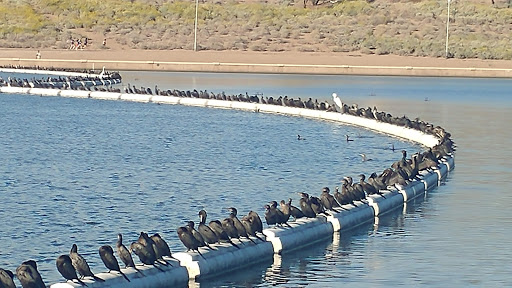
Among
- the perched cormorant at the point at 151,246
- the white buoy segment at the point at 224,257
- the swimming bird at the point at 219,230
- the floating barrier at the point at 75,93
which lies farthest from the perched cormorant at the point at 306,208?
the floating barrier at the point at 75,93

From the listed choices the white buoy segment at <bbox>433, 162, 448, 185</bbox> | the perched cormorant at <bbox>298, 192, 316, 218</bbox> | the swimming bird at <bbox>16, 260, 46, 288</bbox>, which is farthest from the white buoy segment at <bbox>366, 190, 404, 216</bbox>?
the swimming bird at <bbox>16, 260, 46, 288</bbox>

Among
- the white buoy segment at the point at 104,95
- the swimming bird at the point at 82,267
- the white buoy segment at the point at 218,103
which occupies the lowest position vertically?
the white buoy segment at the point at 104,95

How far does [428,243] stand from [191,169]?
1486 cm

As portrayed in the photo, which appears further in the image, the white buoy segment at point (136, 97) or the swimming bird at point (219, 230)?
the white buoy segment at point (136, 97)

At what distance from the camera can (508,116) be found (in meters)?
64.2

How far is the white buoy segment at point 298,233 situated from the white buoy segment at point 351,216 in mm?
277

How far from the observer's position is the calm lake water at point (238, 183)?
24.2 m

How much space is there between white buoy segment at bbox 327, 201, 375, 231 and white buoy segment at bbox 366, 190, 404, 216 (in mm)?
316

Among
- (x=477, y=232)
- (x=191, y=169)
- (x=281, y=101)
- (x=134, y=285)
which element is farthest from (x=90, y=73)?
(x=134, y=285)

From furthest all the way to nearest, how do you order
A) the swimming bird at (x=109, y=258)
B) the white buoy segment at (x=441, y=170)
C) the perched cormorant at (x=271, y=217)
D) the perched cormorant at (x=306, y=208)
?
the white buoy segment at (x=441, y=170) → the perched cormorant at (x=306, y=208) → the perched cormorant at (x=271, y=217) → the swimming bird at (x=109, y=258)

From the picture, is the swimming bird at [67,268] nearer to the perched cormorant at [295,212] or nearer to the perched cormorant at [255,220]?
the perched cormorant at [255,220]

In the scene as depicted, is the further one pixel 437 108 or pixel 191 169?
pixel 437 108

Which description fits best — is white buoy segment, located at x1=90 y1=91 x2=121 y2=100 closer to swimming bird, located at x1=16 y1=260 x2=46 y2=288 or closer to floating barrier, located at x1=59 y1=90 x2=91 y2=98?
floating barrier, located at x1=59 y1=90 x2=91 y2=98

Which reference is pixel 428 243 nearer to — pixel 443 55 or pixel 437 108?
pixel 437 108
